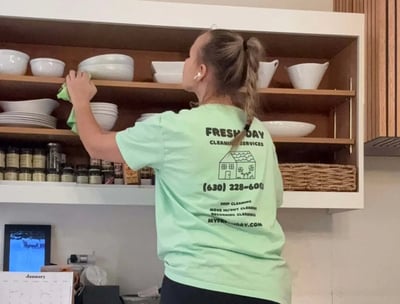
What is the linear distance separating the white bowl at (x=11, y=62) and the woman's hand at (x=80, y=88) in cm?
18

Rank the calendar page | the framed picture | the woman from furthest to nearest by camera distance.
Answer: the framed picture, the calendar page, the woman

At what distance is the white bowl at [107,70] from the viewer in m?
1.81

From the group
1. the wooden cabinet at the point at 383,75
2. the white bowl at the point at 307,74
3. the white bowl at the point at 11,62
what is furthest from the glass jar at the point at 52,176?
the wooden cabinet at the point at 383,75

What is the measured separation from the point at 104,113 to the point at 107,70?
0.43 ft

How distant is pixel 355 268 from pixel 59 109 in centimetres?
120

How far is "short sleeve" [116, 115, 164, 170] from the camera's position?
1387mm

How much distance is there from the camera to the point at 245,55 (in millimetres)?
1464

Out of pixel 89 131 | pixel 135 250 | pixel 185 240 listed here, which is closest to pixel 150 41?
pixel 89 131

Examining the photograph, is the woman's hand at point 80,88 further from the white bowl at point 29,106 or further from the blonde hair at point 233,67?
the blonde hair at point 233,67

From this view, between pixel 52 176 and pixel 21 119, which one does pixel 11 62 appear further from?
pixel 52 176

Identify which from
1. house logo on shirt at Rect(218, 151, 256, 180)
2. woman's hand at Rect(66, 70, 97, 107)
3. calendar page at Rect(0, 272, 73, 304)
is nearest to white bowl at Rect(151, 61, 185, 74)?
woman's hand at Rect(66, 70, 97, 107)

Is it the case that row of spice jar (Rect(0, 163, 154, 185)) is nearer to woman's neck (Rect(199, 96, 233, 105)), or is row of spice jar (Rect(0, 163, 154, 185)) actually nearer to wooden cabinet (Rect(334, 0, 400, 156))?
woman's neck (Rect(199, 96, 233, 105))

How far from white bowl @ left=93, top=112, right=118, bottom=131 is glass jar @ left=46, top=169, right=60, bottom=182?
0.66 feet

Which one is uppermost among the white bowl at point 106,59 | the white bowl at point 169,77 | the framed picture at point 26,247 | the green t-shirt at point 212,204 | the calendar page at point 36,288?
the white bowl at point 106,59
